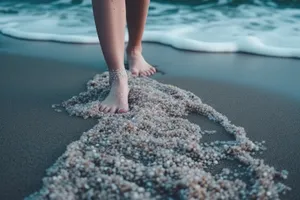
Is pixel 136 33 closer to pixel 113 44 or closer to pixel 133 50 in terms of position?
pixel 133 50

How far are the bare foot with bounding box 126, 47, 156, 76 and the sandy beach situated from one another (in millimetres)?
124

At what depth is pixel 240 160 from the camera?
5.34 ft

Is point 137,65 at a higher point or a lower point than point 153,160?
higher

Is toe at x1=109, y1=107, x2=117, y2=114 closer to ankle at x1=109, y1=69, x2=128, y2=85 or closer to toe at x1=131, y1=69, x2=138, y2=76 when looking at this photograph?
ankle at x1=109, y1=69, x2=128, y2=85

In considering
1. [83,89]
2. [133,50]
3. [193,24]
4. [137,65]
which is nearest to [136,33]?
[133,50]

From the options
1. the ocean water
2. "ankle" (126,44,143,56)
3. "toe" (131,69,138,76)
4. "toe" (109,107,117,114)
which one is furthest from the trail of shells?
the ocean water

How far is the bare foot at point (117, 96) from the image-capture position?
2117 millimetres

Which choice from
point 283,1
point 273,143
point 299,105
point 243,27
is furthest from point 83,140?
point 283,1

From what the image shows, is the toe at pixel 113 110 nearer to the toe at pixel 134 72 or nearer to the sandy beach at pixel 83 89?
the sandy beach at pixel 83 89

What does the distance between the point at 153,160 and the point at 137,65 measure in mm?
1449

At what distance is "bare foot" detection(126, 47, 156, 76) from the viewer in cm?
285

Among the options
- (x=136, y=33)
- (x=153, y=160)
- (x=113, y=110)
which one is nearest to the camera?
(x=153, y=160)

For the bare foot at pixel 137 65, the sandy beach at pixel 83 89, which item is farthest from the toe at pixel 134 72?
the sandy beach at pixel 83 89

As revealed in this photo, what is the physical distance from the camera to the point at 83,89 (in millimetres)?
2547
